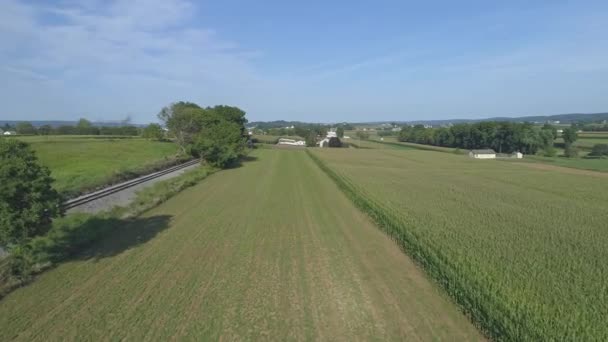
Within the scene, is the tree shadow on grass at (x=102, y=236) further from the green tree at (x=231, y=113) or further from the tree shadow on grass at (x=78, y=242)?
the green tree at (x=231, y=113)

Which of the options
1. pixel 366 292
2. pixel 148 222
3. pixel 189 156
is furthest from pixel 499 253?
pixel 189 156

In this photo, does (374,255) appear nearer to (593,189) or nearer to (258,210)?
(258,210)

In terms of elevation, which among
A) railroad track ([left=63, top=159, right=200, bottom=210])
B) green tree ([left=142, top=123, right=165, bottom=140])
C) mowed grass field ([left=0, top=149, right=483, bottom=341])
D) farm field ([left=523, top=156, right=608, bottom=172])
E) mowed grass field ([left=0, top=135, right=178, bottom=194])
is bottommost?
farm field ([left=523, top=156, right=608, bottom=172])

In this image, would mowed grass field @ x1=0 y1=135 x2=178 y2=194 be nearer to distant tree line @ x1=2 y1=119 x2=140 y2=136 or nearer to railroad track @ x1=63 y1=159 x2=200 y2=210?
railroad track @ x1=63 y1=159 x2=200 y2=210

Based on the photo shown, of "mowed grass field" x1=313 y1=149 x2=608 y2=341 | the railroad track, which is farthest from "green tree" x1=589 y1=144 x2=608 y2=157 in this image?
the railroad track

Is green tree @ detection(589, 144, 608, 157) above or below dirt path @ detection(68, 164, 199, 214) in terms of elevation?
below

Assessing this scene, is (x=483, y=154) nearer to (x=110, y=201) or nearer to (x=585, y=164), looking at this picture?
(x=585, y=164)
